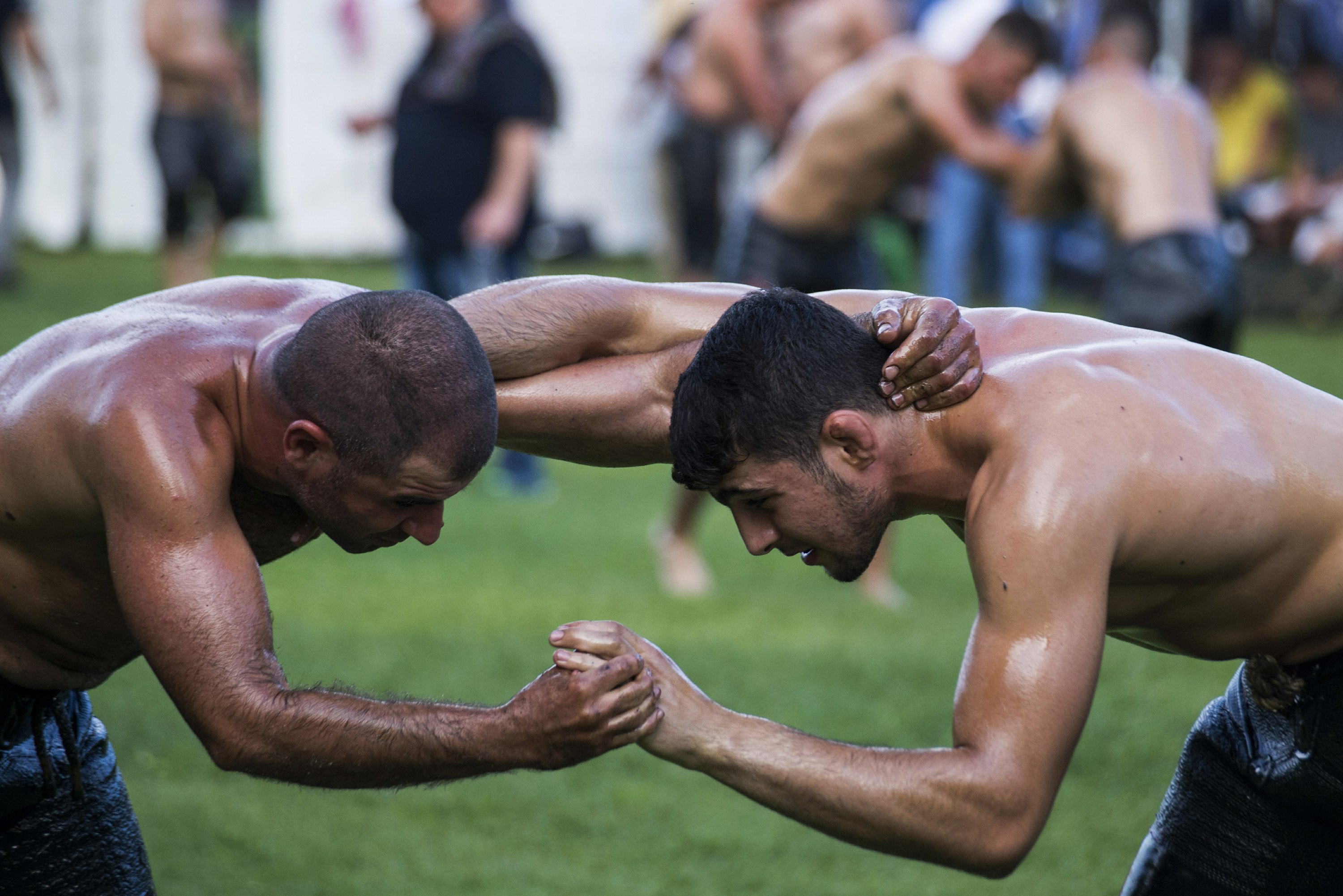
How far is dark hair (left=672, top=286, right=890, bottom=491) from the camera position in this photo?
2477 mm

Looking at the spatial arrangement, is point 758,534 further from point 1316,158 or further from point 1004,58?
point 1316,158

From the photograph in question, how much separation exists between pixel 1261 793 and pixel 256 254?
12963 millimetres

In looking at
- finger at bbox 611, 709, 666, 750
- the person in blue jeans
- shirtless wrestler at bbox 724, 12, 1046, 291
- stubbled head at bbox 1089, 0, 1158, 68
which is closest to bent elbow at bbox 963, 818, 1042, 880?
finger at bbox 611, 709, 666, 750

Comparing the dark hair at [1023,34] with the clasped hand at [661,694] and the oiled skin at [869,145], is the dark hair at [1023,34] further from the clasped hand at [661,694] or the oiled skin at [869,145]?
the clasped hand at [661,694]

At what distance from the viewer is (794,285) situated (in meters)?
6.33

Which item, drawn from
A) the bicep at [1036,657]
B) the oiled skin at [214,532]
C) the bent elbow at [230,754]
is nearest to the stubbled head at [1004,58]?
the oiled skin at [214,532]

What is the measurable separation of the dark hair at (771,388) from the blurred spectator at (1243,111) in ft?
36.5

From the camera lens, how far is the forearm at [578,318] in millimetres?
2945

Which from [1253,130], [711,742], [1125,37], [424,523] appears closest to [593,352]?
[424,523]

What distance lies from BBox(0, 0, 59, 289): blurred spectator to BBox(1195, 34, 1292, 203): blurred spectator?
29.7ft

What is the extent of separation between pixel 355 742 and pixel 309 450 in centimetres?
48

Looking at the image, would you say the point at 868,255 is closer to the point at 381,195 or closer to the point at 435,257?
the point at 435,257

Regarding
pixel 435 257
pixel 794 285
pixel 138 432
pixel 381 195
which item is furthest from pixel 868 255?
pixel 381 195

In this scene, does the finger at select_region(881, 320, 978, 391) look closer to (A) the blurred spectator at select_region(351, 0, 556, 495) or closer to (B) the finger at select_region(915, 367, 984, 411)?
(B) the finger at select_region(915, 367, 984, 411)
